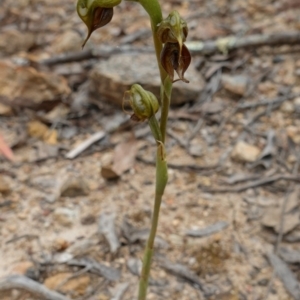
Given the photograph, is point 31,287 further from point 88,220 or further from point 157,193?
point 157,193

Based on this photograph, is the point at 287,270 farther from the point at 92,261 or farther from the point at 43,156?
the point at 43,156

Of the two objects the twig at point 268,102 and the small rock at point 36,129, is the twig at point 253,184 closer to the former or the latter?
the twig at point 268,102

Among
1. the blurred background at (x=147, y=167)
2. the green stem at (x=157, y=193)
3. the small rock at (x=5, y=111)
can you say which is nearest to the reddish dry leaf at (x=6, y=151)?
the blurred background at (x=147, y=167)

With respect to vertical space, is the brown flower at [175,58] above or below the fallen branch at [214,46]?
above

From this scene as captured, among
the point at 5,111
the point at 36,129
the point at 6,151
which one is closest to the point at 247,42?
the point at 36,129

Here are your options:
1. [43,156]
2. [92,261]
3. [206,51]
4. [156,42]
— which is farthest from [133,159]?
[156,42]

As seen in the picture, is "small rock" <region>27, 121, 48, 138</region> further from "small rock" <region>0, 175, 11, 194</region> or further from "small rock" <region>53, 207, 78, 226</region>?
"small rock" <region>53, 207, 78, 226</region>
